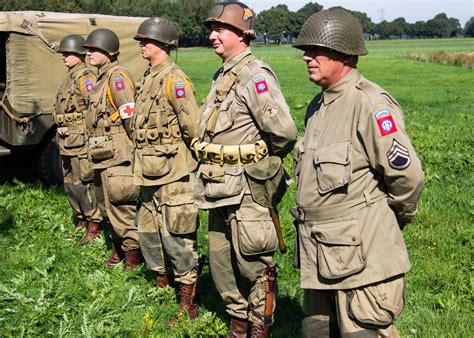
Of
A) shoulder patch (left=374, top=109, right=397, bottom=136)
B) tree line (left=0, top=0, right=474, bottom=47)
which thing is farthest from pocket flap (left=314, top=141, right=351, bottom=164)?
tree line (left=0, top=0, right=474, bottom=47)

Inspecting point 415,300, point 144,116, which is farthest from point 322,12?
point 415,300

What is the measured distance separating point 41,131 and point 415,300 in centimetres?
584

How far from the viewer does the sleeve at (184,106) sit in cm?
474

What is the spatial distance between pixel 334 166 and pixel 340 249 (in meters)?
0.40

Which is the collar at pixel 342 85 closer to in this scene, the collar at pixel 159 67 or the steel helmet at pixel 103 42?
the collar at pixel 159 67

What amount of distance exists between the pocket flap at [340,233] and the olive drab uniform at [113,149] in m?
2.95

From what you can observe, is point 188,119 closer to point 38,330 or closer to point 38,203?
point 38,330

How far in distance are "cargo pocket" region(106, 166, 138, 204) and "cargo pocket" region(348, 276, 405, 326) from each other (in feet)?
10.1

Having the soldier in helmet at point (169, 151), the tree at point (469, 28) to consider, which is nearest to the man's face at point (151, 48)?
the soldier in helmet at point (169, 151)

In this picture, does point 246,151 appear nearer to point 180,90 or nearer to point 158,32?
point 180,90

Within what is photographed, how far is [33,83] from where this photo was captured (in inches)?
348

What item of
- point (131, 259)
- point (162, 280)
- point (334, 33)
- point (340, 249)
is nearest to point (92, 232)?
point (131, 259)

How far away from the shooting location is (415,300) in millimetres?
4902

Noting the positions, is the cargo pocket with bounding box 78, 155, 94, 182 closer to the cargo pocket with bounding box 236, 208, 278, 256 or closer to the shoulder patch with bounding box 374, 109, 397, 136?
the cargo pocket with bounding box 236, 208, 278, 256
